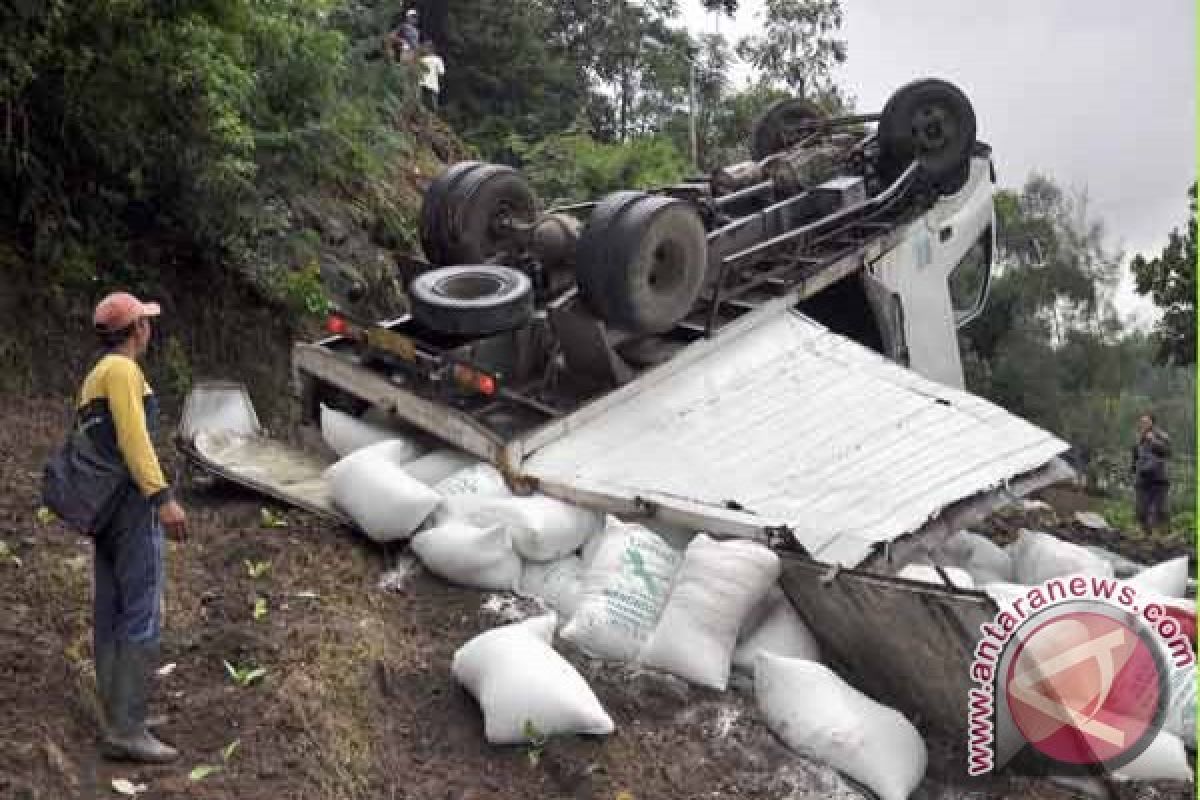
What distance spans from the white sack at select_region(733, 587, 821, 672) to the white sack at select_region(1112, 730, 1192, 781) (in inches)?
43.0

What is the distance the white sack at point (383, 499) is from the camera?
16.2ft

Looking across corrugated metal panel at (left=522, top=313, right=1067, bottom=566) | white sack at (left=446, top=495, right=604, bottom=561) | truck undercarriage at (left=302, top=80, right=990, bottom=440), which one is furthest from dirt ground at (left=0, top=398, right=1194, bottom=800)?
truck undercarriage at (left=302, top=80, right=990, bottom=440)

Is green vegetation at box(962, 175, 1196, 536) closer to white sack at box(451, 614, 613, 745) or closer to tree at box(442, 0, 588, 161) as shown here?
tree at box(442, 0, 588, 161)

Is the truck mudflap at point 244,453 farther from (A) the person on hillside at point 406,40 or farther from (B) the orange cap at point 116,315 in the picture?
(A) the person on hillside at point 406,40

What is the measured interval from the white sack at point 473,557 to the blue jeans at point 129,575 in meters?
1.49

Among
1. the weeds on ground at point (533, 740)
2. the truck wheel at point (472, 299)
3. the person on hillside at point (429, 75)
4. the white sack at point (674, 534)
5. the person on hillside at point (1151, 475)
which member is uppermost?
the person on hillside at point (429, 75)

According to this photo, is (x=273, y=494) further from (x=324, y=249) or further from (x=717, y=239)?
(x=324, y=249)

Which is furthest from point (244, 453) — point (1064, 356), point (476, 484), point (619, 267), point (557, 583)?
point (1064, 356)

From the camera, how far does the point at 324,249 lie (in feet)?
28.0

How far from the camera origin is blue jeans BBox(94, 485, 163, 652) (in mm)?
3338

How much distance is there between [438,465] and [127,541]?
88.3 inches

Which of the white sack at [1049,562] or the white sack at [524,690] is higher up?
the white sack at [524,690]

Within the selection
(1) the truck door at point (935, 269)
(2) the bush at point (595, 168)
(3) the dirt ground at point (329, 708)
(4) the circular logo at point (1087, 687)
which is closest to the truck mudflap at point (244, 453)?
Result: (3) the dirt ground at point (329, 708)
